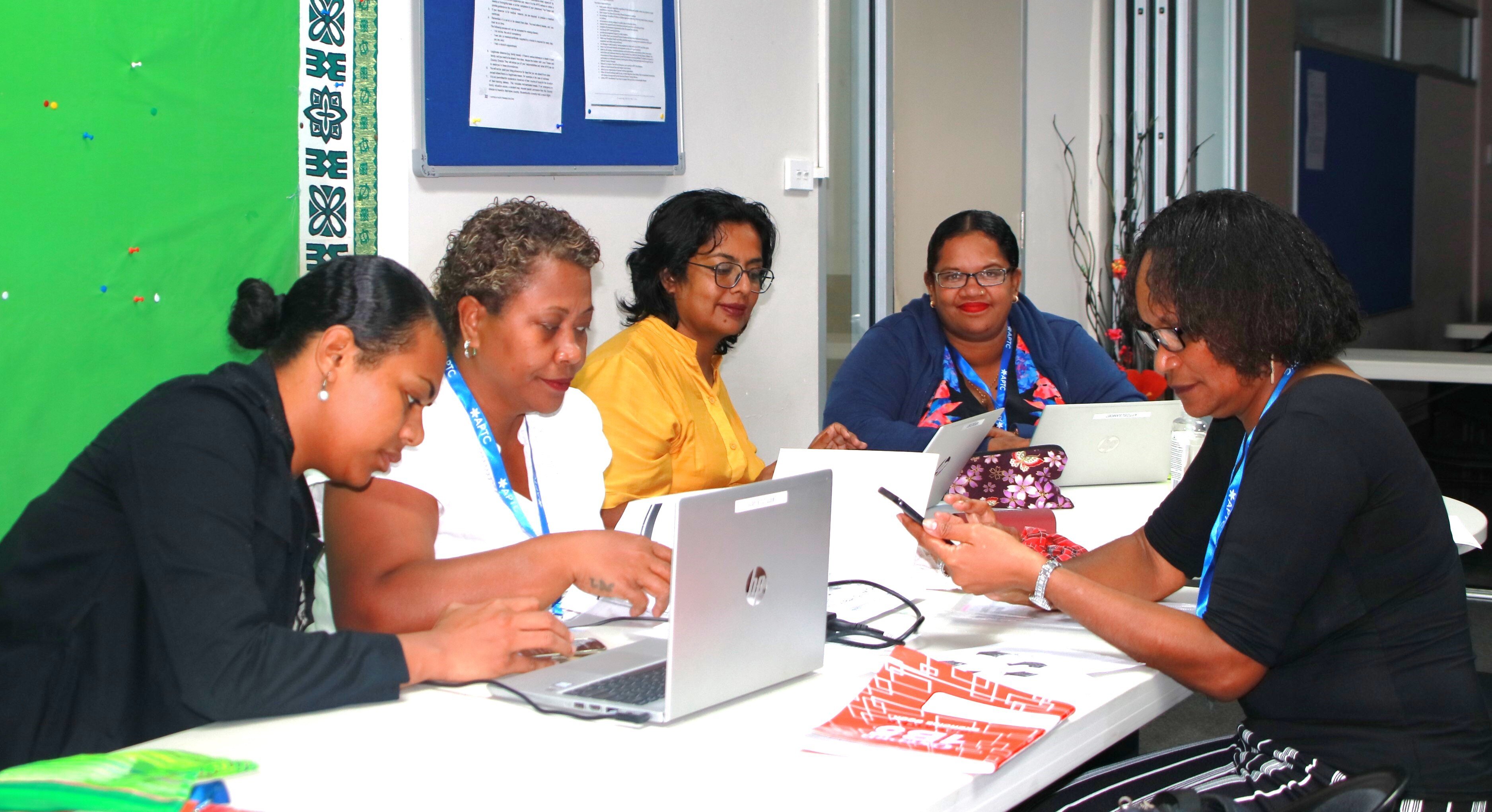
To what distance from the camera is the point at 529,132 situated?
10.4 feet

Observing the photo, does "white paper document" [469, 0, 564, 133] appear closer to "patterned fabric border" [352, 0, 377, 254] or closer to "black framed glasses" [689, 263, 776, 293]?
"patterned fabric border" [352, 0, 377, 254]

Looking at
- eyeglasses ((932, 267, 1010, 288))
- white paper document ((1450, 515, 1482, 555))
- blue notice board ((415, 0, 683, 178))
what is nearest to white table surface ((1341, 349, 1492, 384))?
eyeglasses ((932, 267, 1010, 288))

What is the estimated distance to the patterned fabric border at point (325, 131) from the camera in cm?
256

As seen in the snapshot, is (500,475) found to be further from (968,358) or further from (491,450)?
(968,358)

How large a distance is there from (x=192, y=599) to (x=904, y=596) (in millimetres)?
1112

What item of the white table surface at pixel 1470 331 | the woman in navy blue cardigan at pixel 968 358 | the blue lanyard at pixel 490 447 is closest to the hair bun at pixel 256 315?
the blue lanyard at pixel 490 447

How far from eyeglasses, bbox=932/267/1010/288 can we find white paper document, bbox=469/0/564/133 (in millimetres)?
1172

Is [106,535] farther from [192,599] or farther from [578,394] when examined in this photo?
[578,394]

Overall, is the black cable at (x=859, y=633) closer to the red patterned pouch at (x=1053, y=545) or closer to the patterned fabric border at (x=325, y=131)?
the red patterned pouch at (x=1053, y=545)

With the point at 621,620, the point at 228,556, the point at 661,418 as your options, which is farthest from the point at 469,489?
the point at 661,418

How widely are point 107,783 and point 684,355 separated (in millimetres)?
1970

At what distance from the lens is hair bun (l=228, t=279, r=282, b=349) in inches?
62.1

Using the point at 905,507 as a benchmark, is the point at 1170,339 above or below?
above

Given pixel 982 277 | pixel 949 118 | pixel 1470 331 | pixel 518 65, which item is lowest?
pixel 1470 331
